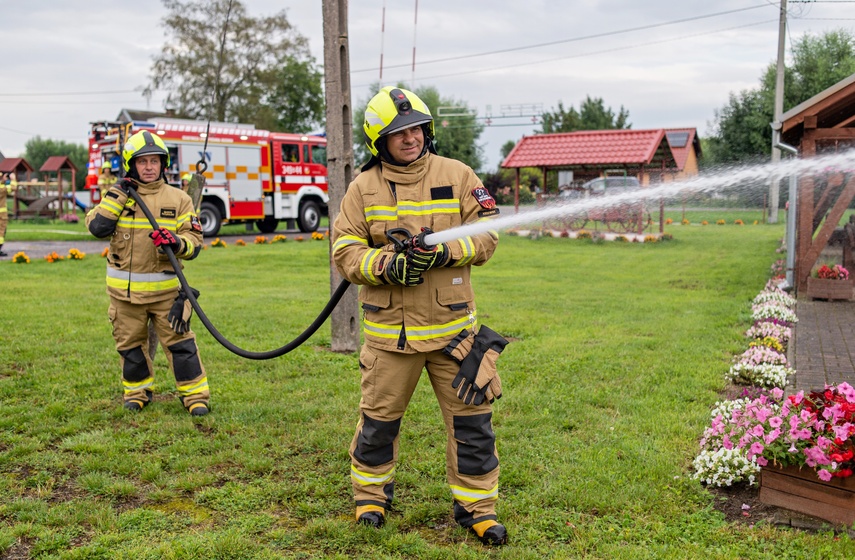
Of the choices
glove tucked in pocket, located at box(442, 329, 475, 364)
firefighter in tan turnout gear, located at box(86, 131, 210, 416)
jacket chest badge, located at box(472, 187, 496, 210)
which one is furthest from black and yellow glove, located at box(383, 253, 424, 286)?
firefighter in tan turnout gear, located at box(86, 131, 210, 416)

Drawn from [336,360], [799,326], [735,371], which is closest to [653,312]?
Result: [799,326]

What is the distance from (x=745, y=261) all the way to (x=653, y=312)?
7.15 metres

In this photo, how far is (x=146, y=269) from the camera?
5.54 m

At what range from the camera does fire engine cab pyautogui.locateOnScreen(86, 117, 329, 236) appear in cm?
2036

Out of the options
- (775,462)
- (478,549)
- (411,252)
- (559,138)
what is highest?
(559,138)

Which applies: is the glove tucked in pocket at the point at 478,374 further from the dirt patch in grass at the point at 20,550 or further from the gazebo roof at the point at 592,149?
the gazebo roof at the point at 592,149

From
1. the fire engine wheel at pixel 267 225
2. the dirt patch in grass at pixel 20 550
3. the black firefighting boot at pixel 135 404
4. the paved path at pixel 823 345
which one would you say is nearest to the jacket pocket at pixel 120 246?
the black firefighting boot at pixel 135 404

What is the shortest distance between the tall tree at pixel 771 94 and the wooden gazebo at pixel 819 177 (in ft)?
87.5

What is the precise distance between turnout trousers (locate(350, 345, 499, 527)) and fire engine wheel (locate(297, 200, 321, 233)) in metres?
20.6

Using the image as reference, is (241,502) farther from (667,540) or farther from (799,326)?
(799,326)

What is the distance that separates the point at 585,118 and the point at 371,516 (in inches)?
1990

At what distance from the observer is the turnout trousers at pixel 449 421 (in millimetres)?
3721

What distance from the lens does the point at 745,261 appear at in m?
15.8

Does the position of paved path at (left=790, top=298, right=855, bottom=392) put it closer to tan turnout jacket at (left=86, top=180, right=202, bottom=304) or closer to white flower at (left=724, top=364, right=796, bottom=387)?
white flower at (left=724, top=364, right=796, bottom=387)
